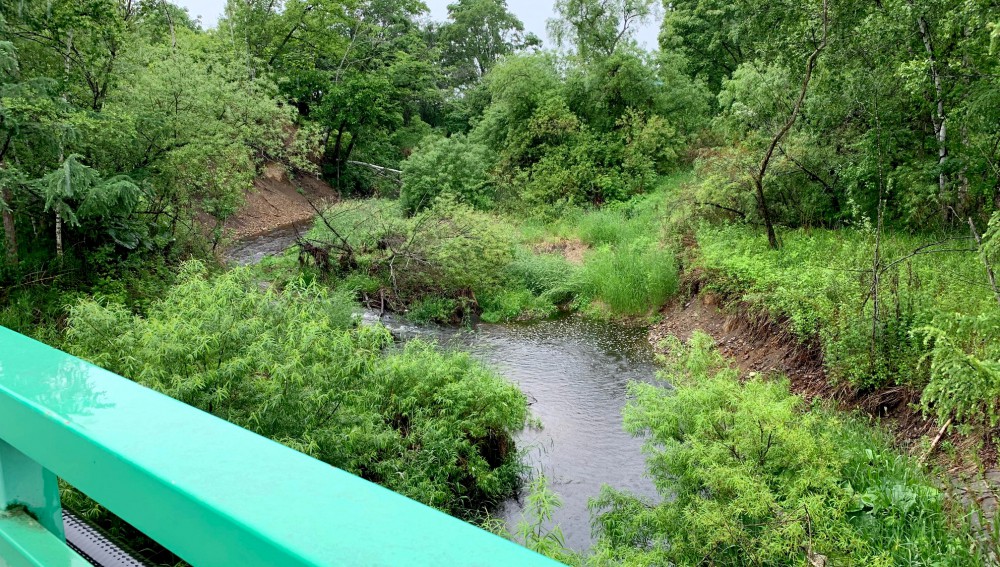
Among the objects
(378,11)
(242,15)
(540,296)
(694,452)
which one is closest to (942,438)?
(694,452)

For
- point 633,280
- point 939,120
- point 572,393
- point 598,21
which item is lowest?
point 572,393

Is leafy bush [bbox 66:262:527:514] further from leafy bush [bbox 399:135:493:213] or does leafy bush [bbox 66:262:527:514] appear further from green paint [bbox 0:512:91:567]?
leafy bush [bbox 399:135:493:213]

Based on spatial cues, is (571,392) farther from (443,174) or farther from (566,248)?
(443,174)

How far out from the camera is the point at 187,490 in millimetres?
689

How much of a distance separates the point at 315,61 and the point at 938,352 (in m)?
28.9

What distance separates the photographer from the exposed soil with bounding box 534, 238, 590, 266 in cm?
1680

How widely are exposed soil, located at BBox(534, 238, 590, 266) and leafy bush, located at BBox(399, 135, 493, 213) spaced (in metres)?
2.68

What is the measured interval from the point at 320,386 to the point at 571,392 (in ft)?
15.7

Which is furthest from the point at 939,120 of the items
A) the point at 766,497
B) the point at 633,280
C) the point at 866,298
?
the point at 766,497

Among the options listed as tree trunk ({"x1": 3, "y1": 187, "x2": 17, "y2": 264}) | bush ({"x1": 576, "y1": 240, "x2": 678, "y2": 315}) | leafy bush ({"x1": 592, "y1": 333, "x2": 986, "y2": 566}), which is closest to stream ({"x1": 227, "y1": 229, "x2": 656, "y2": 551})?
bush ({"x1": 576, "y1": 240, "x2": 678, "y2": 315})

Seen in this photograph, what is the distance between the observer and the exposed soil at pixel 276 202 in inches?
852

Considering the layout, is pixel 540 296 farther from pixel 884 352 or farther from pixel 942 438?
pixel 942 438

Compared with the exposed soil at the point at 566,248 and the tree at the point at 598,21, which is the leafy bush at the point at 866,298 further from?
the tree at the point at 598,21

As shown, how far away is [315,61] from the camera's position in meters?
28.9
